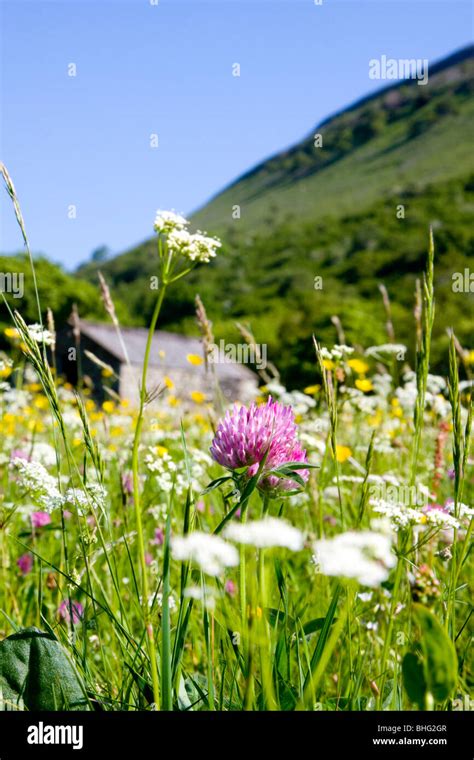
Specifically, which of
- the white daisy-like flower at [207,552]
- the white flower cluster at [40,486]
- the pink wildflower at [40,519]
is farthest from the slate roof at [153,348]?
the white daisy-like flower at [207,552]

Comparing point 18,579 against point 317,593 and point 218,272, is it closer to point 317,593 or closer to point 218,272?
point 317,593

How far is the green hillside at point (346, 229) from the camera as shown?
55906mm

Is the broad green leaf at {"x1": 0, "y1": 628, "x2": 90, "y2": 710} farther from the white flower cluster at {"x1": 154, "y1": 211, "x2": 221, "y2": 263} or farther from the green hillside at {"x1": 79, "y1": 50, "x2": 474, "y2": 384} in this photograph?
the green hillside at {"x1": 79, "y1": 50, "x2": 474, "y2": 384}

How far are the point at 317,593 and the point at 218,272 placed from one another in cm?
10821

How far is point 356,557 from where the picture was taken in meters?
0.62

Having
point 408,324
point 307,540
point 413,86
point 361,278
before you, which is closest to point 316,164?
point 413,86

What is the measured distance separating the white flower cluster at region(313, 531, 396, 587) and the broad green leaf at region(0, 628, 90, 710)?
776mm

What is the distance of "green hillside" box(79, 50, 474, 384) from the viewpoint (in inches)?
2201

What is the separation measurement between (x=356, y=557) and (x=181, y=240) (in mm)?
941

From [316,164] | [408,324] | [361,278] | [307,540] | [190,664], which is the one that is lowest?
[190,664]

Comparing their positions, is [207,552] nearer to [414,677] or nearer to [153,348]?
[414,677]
